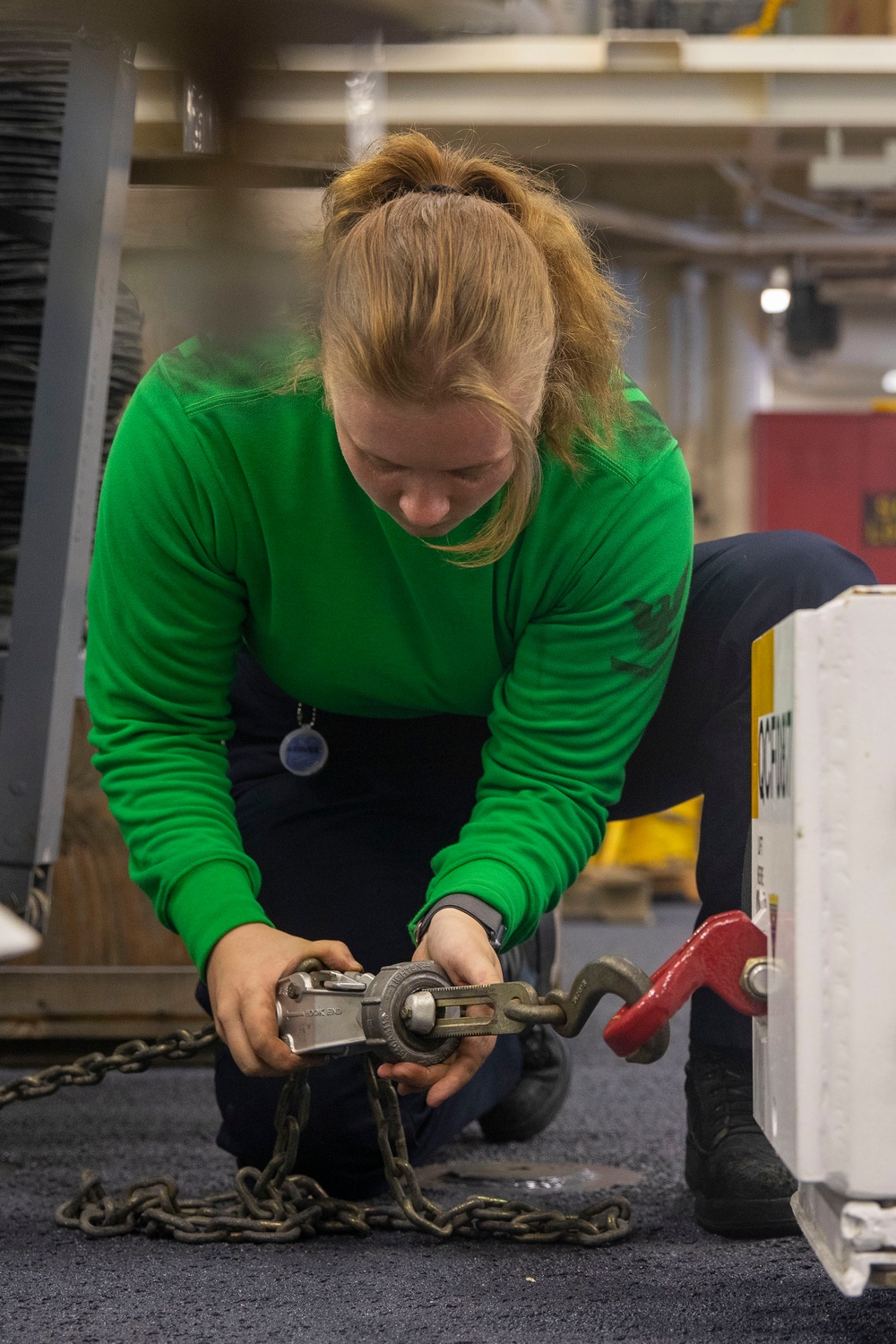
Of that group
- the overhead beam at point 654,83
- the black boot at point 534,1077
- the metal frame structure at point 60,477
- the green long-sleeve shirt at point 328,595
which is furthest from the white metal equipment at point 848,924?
the overhead beam at point 654,83

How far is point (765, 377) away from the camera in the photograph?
19.7 feet

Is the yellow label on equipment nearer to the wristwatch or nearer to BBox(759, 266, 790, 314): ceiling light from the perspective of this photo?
the wristwatch

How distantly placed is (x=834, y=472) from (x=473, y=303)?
5007 millimetres

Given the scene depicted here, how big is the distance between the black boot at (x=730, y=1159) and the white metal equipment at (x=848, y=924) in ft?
1.07

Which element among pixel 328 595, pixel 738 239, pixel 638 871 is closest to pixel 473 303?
pixel 328 595

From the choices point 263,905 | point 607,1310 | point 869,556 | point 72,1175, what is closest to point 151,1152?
point 72,1175

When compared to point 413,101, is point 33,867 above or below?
below

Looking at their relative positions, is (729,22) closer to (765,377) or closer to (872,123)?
(872,123)

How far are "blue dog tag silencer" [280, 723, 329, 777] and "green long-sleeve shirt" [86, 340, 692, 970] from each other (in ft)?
0.55

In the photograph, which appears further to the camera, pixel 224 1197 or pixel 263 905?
pixel 263 905

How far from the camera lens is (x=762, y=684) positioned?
29.1 inches

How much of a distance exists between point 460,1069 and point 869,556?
16.3 ft

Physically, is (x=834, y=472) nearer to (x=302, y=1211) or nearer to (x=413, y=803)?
(x=413, y=803)

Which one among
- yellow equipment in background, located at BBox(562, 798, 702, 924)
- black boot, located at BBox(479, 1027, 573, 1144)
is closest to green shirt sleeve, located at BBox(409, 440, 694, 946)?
black boot, located at BBox(479, 1027, 573, 1144)
